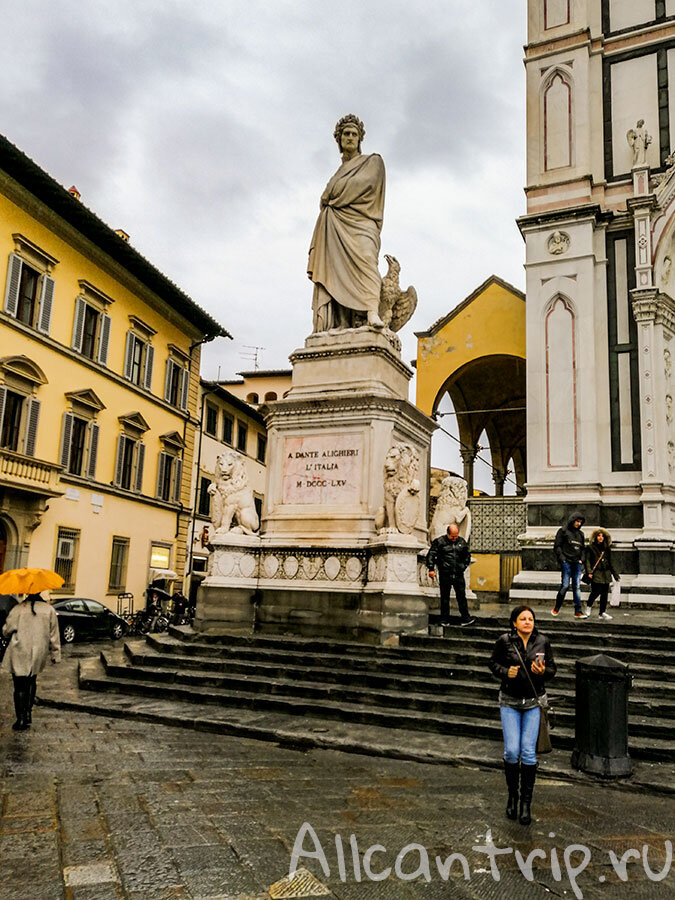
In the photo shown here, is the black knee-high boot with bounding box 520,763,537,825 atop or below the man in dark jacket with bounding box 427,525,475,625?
below

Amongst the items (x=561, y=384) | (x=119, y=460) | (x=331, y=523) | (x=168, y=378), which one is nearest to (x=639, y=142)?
(x=561, y=384)

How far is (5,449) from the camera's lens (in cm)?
2067

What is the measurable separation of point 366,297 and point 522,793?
27.1 feet

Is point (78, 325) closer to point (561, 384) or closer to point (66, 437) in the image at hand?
point (66, 437)

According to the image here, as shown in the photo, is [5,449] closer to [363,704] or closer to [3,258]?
[3,258]

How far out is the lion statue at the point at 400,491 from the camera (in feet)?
31.7

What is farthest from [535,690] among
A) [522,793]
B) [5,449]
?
[5,449]

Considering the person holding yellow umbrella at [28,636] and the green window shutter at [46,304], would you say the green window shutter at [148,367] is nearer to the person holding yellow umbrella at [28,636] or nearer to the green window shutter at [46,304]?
the green window shutter at [46,304]

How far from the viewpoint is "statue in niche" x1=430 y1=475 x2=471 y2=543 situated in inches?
443

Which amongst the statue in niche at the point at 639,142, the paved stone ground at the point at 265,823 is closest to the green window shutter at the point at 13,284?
the statue in niche at the point at 639,142

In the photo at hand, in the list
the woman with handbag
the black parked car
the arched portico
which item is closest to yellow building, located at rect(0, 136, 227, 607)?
the black parked car

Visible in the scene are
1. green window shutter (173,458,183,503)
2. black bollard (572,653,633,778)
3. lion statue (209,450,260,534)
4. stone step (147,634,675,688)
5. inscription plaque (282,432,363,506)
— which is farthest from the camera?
green window shutter (173,458,183,503)

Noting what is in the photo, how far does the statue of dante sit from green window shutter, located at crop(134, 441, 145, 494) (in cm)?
1741

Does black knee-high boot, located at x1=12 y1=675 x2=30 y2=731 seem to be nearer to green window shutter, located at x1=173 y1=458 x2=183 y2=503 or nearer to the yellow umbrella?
the yellow umbrella
